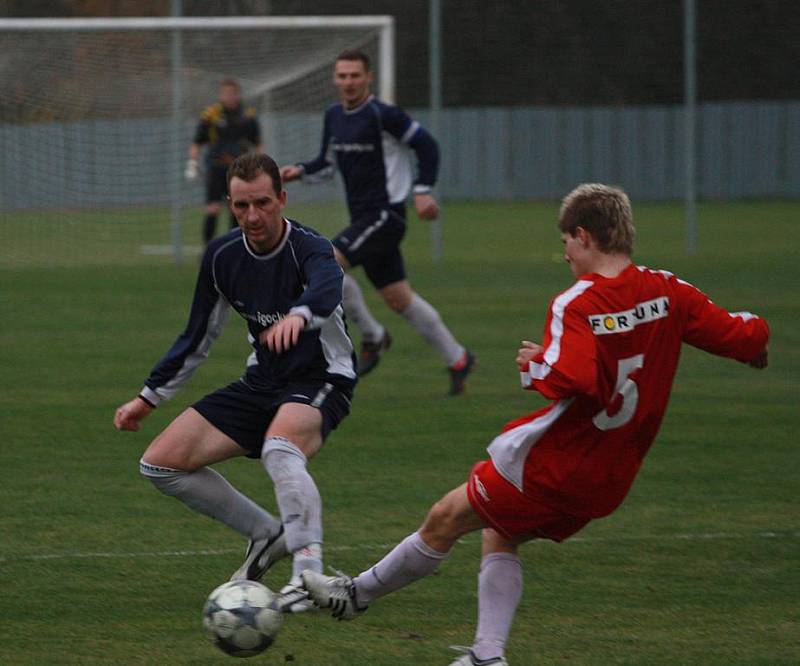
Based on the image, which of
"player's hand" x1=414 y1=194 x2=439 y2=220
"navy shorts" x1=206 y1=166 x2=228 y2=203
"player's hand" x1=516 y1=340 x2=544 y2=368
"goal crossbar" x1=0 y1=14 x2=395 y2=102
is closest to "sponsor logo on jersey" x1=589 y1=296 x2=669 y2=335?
"player's hand" x1=516 y1=340 x2=544 y2=368

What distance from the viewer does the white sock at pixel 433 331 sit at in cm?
956

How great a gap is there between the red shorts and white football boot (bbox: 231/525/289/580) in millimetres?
1130

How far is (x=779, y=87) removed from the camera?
95.9ft

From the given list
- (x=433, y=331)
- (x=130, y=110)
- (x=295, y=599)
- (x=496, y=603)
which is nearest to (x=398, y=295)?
(x=433, y=331)

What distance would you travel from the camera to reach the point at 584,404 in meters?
4.11

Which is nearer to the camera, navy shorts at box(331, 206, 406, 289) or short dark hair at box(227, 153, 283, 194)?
short dark hair at box(227, 153, 283, 194)

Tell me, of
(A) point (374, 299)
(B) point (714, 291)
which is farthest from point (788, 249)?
(A) point (374, 299)

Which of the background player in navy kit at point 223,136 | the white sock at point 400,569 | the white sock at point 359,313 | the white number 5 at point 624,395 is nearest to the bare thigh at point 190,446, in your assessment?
the white sock at point 400,569

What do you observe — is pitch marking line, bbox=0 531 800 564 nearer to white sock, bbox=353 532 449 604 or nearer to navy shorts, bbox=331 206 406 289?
white sock, bbox=353 532 449 604

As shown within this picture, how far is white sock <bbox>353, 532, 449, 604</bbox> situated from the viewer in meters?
4.44

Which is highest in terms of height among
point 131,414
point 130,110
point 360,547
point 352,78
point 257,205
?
point 130,110

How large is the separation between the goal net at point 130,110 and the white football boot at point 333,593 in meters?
13.3

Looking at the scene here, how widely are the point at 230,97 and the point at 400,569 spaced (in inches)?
553

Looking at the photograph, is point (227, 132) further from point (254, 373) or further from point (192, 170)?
point (254, 373)
